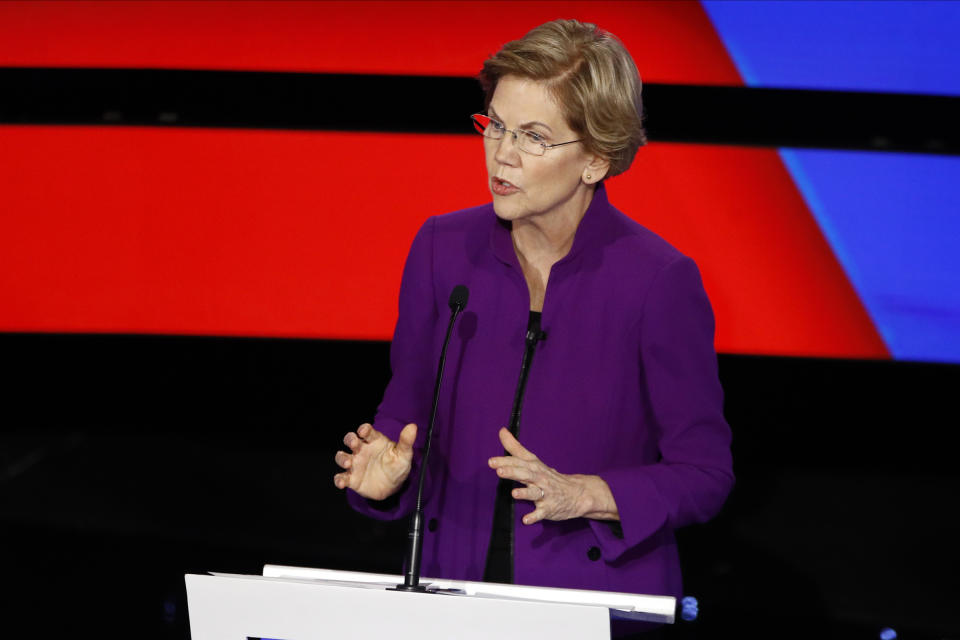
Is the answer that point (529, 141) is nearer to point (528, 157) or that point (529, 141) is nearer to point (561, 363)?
point (528, 157)

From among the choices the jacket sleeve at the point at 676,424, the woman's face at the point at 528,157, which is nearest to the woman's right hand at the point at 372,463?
the jacket sleeve at the point at 676,424

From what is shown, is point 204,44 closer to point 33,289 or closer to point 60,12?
point 60,12

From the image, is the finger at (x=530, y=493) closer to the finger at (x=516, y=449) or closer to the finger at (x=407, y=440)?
the finger at (x=516, y=449)

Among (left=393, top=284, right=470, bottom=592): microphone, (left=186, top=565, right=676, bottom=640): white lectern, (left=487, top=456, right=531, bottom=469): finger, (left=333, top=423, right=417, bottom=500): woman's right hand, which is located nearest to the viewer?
(left=186, top=565, right=676, bottom=640): white lectern

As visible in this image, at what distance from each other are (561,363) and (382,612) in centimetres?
65

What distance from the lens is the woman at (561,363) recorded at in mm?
1676

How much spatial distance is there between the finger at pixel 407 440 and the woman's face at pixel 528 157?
16.4 inches

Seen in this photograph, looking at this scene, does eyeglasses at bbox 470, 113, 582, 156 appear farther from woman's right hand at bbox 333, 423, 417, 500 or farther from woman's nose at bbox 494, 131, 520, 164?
woman's right hand at bbox 333, 423, 417, 500

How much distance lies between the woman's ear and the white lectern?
77cm

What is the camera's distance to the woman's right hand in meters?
1.59

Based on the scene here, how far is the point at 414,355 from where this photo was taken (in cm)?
183

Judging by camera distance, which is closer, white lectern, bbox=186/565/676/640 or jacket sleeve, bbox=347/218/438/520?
white lectern, bbox=186/565/676/640

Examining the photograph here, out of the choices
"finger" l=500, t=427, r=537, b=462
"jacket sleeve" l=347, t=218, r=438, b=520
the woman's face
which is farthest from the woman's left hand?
the woman's face

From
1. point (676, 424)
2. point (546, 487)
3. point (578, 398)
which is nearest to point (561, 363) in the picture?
point (578, 398)
